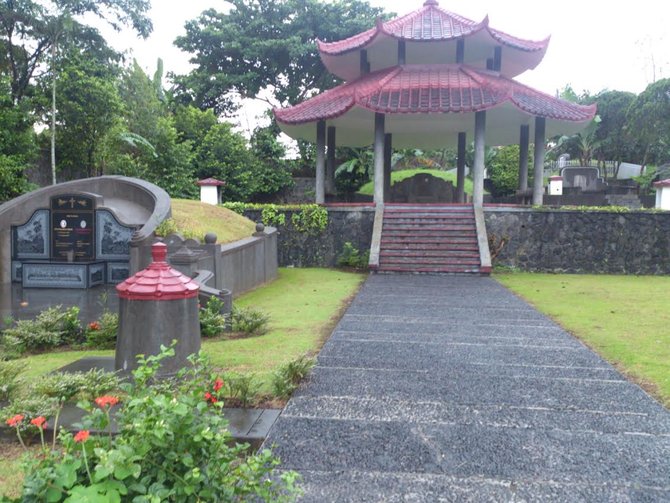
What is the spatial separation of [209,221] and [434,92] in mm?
7200

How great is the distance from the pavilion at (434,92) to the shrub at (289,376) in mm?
11003

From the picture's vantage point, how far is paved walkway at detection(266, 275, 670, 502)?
10.2 feet

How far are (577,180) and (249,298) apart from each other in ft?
76.9

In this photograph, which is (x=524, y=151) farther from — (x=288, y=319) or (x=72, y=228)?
(x=72, y=228)

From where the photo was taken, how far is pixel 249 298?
1065 cm

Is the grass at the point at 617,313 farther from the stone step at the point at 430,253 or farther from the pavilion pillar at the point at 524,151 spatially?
the pavilion pillar at the point at 524,151

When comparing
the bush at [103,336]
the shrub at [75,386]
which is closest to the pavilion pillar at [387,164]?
the bush at [103,336]

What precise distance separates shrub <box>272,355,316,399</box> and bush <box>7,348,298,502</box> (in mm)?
2022

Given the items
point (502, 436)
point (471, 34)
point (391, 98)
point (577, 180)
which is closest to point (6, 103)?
point (391, 98)

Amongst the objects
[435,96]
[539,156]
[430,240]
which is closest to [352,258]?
[430,240]

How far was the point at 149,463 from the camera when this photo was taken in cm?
225

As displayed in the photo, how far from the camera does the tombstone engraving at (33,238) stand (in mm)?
9891

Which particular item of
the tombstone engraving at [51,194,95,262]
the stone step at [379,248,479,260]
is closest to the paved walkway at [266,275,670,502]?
the tombstone engraving at [51,194,95,262]

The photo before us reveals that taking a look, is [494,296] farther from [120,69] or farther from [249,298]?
[120,69]
